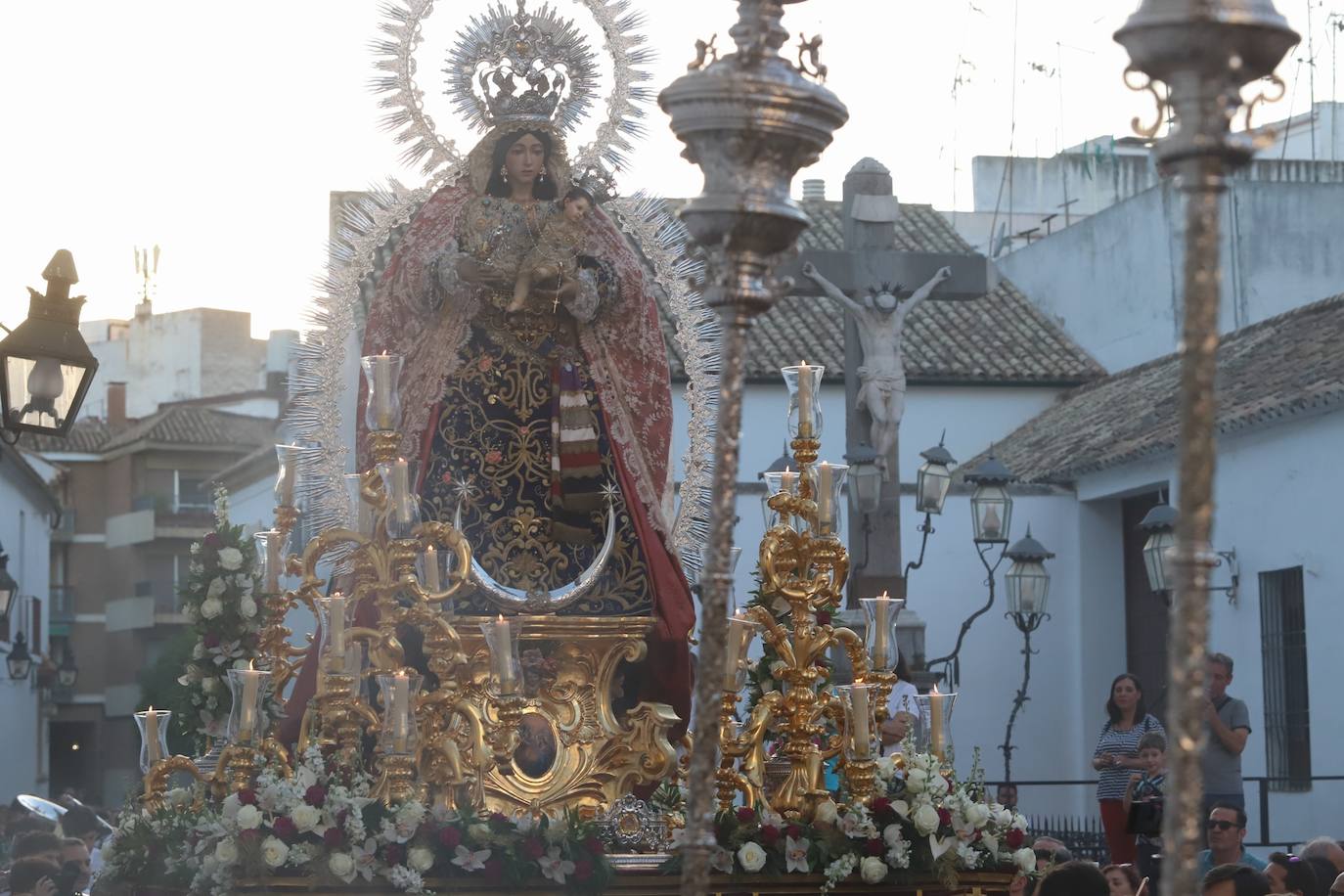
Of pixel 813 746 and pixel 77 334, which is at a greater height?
pixel 77 334

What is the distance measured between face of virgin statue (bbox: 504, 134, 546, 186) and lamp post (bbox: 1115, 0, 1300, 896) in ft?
16.5

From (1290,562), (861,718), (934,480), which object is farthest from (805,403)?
(1290,562)

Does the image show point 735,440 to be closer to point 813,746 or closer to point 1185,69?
point 1185,69

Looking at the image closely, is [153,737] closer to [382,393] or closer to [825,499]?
[382,393]

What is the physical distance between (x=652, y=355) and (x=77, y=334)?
2273mm

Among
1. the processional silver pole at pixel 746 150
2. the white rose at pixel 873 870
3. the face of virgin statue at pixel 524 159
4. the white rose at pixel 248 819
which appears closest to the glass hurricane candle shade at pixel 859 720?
the white rose at pixel 873 870

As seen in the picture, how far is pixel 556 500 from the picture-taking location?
8.22 m

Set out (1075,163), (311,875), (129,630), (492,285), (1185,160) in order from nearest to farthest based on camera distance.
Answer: (1185,160) < (311,875) < (492,285) < (1075,163) < (129,630)

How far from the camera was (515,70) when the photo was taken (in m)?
8.48

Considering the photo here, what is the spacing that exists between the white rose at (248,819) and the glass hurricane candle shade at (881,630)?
2.08 meters

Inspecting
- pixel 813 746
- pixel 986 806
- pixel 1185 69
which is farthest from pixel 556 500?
pixel 1185 69

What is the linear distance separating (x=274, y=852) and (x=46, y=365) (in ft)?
5.87

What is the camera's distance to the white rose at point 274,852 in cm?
665

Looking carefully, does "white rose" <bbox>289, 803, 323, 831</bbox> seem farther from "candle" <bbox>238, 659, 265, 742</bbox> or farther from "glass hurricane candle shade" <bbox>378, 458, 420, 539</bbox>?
"glass hurricane candle shade" <bbox>378, 458, 420, 539</bbox>
